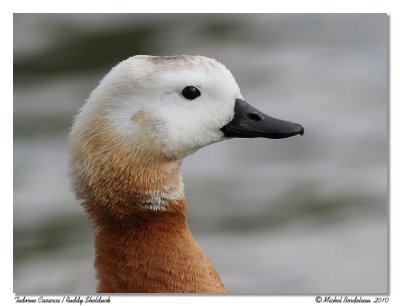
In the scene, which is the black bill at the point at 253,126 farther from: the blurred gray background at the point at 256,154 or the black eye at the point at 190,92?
the blurred gray background at the point at 256,154

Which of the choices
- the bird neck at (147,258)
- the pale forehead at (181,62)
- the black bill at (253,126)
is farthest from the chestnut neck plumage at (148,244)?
the pale forehead at (181,62)

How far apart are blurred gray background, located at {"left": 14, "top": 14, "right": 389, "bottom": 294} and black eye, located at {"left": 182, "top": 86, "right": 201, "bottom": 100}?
0.69 m

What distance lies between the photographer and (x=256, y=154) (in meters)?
5.97

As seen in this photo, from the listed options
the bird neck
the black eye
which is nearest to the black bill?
the black eye

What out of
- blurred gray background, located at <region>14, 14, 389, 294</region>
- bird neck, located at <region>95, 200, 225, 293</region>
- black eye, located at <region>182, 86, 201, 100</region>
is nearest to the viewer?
black eye, located at <region>182, 86, 201, 100</region>

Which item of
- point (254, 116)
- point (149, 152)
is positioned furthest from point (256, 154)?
point (149, 152)

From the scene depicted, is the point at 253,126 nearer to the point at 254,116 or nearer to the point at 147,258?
the point at 254,116

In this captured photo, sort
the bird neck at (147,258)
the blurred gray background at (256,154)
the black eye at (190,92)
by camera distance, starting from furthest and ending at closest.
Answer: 1. the blurred gray background at (256,154)
2. the bird neck at (147,258)
3. the black eye at (190,92)

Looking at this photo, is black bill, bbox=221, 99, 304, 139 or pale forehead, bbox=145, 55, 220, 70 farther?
black bill, bbox=221, 99, 304, 139

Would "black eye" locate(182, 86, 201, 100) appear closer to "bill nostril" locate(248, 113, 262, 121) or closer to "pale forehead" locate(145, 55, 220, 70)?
"pale forehead" locate(145, 55, 220, 70)

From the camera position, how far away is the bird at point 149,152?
4.21m

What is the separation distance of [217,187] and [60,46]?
1050 mm

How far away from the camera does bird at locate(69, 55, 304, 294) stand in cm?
421
